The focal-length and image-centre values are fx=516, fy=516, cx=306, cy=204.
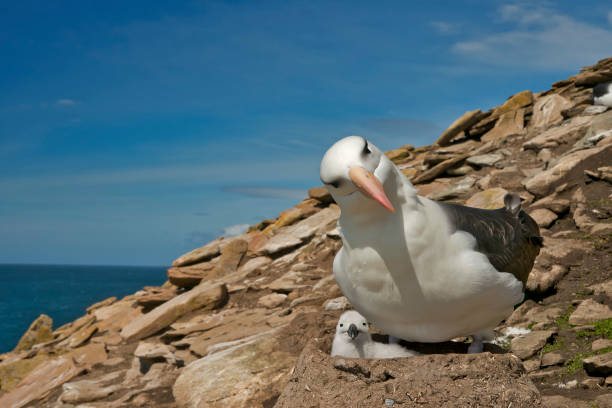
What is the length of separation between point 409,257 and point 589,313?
491cm

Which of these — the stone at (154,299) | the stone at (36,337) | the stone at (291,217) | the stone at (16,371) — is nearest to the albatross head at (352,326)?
the stone at (154,299)

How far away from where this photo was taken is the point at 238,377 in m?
7.60

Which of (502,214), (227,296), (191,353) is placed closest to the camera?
(502,214)

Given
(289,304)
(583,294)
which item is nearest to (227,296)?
(289,304)

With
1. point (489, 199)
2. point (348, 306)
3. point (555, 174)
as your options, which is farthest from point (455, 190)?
point (348, 306)

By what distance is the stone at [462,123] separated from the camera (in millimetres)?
18656

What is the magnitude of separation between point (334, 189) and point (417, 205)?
0.80 m

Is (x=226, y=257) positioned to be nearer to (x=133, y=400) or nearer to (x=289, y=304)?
(x=289, y=304)

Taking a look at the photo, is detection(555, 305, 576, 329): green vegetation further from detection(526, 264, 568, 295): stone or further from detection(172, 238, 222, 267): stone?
detection(172, 238, 222, 267): stone

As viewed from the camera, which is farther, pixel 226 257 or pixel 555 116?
pixel 555 116

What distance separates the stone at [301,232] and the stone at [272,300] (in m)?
2.52

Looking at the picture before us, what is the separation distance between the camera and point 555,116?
17297mm

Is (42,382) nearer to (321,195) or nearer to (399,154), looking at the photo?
(321,195)

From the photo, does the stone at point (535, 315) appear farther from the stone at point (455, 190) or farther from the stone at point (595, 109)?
the stone at point (595, 109)
